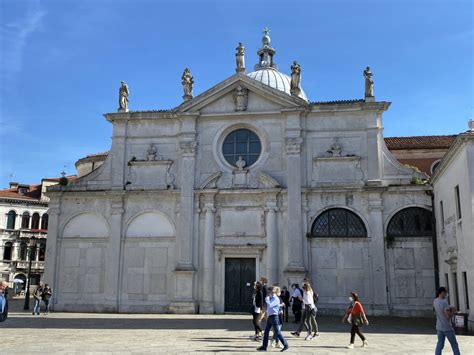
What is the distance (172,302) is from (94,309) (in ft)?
14.0

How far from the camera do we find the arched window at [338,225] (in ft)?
82.1

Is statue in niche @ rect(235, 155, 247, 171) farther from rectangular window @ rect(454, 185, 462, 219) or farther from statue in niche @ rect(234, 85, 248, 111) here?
rectangular window @ rect(454, 185, 462, 219)

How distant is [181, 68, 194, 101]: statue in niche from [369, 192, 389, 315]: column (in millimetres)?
11249

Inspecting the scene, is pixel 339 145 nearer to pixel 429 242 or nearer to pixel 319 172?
pixel 319 172

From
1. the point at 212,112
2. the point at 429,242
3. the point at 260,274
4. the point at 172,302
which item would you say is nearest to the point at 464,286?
the point at 429,242

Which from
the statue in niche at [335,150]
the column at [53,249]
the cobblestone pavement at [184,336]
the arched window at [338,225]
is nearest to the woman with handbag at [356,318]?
the cobblestone pavement at [184,336]

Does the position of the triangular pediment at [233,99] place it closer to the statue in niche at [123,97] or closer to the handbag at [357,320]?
the statue in niche at [123,97]

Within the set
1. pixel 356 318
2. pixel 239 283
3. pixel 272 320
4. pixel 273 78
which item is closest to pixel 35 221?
pixel 273 78

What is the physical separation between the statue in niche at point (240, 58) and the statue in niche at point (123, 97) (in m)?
6.54

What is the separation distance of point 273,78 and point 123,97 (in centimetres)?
1496

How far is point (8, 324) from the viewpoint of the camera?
18922 millimetres

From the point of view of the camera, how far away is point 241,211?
2606 centimetres

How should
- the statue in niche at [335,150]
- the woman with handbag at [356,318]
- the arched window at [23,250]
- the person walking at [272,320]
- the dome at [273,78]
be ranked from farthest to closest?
the arched window at [23,250] < the dome at [273,78] < the statue in niche at [335,150] < the woman with handbag at [356,318] < the person walking at [272,320]

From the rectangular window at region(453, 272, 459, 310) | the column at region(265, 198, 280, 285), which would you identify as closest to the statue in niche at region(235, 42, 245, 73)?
A: the column at region(265, 198, 280, 285)
